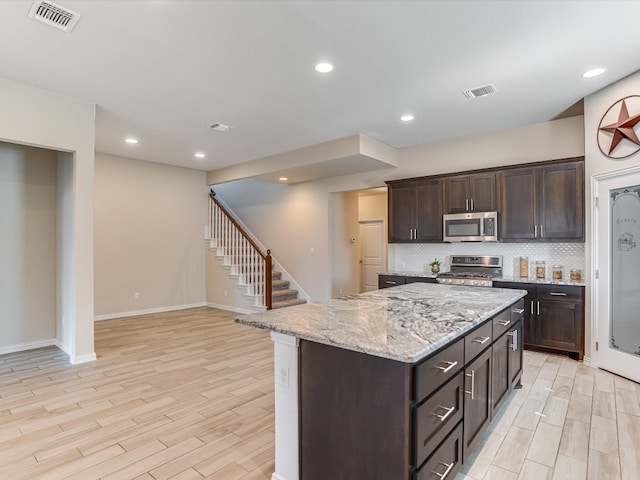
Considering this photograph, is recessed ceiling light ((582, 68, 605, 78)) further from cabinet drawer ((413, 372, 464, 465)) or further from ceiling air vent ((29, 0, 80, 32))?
ceiling air vent ((29, 0, 80, 32))

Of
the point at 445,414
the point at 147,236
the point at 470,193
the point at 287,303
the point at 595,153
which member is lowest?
the point at 287,303

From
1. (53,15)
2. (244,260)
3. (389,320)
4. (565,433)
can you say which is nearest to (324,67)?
Answer: (53,15)

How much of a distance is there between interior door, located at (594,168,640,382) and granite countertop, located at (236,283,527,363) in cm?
158

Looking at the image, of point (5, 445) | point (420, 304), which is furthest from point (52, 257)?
point (420, 304)

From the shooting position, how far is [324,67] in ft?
10.5

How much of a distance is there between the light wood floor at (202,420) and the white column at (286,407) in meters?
0.26

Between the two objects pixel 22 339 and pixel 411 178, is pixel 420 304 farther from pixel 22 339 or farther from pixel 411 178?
pixel 22 339

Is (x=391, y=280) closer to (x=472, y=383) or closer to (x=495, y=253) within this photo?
(x=495, y=253)

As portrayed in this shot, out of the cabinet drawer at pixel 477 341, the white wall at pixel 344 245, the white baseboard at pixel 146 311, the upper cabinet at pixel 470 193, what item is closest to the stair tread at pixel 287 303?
the white wall at pixel 344 245

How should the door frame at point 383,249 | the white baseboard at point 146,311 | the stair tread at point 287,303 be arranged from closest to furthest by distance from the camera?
the white baseboard at point 146,311, the stair tread at point 287,303, the door frame at point 383,249

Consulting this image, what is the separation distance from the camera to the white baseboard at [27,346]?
4.43 m

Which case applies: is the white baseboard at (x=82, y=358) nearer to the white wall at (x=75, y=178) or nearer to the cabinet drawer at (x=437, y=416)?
the white wall at (x=75, y=178)

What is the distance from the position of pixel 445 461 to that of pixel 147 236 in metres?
6.59

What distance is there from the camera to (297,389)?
1838mm
